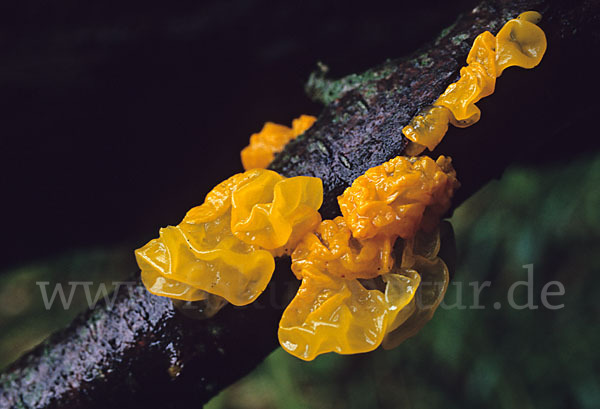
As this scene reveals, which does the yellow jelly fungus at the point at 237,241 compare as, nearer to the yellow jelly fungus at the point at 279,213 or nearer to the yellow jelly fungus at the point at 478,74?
the yellow jelly fungus at the point at 279,213

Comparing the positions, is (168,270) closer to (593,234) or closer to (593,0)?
(593,0)

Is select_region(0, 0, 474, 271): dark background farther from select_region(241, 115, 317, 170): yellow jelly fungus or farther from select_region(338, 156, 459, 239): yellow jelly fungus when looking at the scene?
select_region(338, 156, 459, 239): yellow jelly fungus

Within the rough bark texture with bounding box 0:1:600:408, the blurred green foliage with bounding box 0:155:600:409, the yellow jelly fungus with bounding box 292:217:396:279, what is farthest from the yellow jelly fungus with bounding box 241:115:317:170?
the blurred green foliage with bounding box 0:155:600:409

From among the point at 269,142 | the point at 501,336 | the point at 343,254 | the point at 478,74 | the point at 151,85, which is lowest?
the point at 501,336

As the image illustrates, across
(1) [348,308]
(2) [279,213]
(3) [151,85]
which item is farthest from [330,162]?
(3) [151,85]

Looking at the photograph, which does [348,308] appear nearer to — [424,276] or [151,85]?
[424,276]

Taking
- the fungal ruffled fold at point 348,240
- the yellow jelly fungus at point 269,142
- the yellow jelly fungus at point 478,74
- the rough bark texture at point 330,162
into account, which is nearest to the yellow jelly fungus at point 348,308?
the fungal ruffled fold at point 348,240
